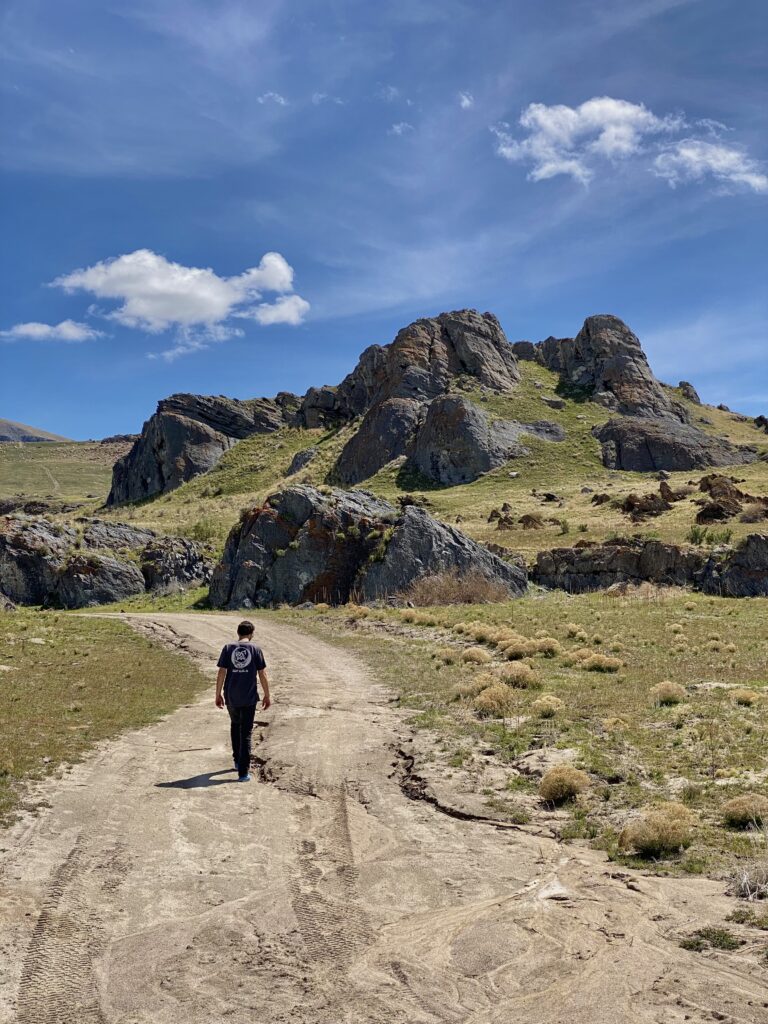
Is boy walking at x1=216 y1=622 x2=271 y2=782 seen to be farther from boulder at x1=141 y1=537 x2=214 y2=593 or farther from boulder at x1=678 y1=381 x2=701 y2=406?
boulder at x1=678 y1=381 x2=701 y2=406

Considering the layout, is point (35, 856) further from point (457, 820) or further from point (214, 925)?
point (457, 820)

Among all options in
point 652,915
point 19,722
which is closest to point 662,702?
point 652,915

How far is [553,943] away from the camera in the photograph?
5.66 m

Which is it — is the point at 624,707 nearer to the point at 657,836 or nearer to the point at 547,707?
the point at 547,707

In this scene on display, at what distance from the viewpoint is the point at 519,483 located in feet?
256

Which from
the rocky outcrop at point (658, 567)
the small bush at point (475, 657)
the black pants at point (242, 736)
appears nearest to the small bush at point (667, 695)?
the small bush at point (475, 657)

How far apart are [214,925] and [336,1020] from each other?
1.66 m

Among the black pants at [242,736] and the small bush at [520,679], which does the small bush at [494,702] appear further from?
the black pants at [242,736]

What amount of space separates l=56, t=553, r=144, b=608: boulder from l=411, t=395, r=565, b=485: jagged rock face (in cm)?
4576

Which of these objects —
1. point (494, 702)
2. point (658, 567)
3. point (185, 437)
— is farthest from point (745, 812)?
point (185, 437)

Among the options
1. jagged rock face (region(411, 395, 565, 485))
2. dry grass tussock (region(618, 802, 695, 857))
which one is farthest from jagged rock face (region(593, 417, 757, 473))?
dry grass tussock (region(618, 802, 695, 857))

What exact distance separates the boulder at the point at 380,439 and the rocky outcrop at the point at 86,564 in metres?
46.8

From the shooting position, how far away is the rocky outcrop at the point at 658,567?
36219mm

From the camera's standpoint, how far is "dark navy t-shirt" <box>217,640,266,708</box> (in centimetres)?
1077
